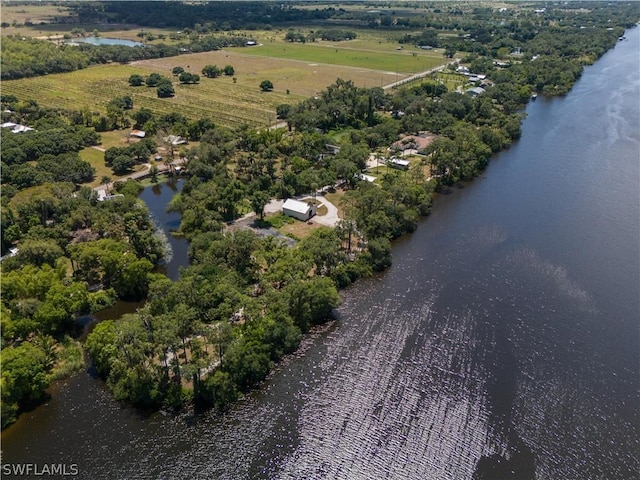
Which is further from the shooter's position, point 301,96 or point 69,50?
point 69,50

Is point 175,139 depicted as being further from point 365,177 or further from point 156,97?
point 365,177

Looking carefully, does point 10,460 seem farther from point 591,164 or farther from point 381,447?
point 591,164

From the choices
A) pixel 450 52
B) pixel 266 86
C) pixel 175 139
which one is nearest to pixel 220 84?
pixel 266 86

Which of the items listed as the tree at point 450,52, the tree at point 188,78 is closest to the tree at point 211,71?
the tree at point 188,78

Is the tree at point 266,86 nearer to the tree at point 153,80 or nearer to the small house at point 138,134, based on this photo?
the tree at point 153,80

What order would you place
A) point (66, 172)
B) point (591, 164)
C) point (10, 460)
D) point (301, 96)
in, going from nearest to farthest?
point (10, 460) < point (66, 172) < point (591, 164) < point (301, 96)

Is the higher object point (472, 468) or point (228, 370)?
point (228, 370)

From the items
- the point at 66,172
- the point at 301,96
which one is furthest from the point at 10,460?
the point at 301,96
